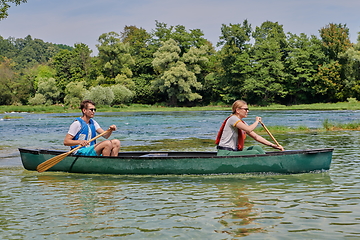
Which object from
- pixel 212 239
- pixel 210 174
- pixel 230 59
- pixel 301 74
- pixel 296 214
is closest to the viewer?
pixel 212 239

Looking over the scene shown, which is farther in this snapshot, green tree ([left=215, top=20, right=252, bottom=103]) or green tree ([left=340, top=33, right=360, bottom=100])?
green tree ([left=215, top=20, right=252, bottom=103])

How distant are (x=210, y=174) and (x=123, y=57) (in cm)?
5771

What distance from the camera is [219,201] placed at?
7.02m

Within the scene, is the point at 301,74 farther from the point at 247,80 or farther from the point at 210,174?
the point at 210,174

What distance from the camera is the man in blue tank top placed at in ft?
30.1

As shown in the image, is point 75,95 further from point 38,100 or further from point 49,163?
point 49,163

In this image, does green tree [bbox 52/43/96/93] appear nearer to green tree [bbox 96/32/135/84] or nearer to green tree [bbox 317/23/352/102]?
green tree [bbox 96/32/135/84]

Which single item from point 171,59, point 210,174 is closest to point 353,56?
point 171,59

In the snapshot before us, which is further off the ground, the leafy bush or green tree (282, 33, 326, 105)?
green tree (282, 33, 326, 105)

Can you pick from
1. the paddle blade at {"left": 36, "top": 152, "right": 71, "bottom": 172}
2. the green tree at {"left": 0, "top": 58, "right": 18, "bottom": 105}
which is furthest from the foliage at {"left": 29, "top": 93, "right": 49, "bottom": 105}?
the paddle blade at {"left": 36, "top": 152, "right": 71, "bottom": 172}

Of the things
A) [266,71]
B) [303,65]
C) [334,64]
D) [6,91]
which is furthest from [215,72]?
[6,91]

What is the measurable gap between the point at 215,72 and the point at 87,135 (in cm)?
6089

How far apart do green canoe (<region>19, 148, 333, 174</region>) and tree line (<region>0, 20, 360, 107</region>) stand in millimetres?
47869

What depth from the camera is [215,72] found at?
69375mm
